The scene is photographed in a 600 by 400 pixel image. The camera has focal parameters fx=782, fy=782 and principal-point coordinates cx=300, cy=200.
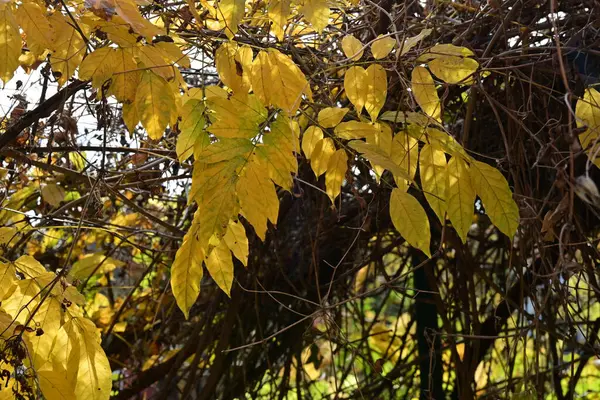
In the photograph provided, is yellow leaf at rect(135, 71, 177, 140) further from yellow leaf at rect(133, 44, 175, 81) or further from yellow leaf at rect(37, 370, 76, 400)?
yellow leaf at rect(37, 370, 76, 400)

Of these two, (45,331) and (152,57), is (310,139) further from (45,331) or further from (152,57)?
(45,331)

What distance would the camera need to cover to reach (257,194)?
1.01 meters

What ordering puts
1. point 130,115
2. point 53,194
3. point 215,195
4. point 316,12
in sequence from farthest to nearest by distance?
point 53,194 < point 130,115 < point 316,12 < point 215,195

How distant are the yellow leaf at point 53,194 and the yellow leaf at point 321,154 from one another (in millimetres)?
875

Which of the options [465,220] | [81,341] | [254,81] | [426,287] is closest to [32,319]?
[81,341]

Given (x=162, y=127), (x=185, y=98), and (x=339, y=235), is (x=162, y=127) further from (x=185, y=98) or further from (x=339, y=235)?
(x=339, y=235)

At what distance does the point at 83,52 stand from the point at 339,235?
851 mm

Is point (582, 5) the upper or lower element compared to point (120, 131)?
upper

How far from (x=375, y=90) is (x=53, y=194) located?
1003 millimetres

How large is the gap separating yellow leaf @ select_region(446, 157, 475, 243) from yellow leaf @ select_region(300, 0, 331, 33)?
0.26m

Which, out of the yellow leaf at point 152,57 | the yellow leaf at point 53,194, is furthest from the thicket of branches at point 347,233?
the yellow leaf at point 152,57

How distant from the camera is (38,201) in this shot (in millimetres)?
2057

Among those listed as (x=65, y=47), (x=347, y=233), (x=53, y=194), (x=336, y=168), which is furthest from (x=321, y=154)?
(x=53, y=194)

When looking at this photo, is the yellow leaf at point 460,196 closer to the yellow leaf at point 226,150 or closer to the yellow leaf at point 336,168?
the yellow leaf at point 336,168
